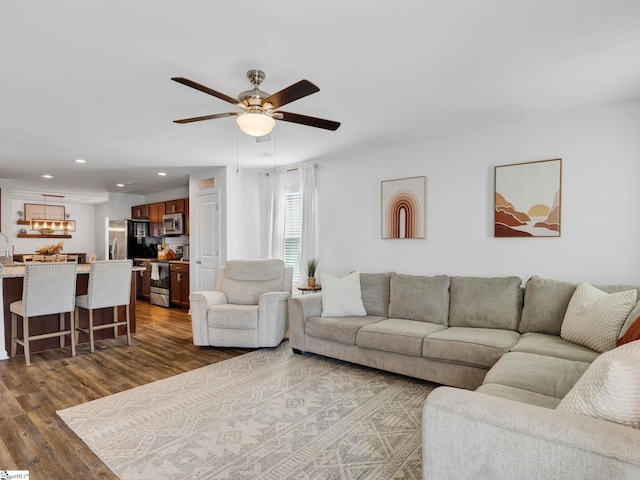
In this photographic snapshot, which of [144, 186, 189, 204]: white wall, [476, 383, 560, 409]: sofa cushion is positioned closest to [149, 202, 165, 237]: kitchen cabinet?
[144, 186, 189, 204]: white wall

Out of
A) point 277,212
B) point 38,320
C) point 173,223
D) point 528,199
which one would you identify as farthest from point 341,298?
point 173,223

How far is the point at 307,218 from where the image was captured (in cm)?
520

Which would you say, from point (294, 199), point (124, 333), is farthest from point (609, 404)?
point (124, 333)

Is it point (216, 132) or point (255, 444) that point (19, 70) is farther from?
point (255, 444)

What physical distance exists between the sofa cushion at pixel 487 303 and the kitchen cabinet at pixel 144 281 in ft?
20.6

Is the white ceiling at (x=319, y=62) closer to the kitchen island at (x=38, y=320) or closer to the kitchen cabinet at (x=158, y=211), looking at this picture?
the kitchen island at (x=38, y=320)

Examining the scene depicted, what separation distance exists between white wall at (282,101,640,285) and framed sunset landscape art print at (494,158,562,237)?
0.23ft

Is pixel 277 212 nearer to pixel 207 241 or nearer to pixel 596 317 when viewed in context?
pixel 207 241

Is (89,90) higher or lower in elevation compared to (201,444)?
higher

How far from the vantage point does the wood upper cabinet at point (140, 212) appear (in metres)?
7.96

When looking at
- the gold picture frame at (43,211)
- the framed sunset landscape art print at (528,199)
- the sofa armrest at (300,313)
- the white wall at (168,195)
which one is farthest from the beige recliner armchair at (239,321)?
the gold picture frame at (43,211)

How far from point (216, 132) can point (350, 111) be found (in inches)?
59.0

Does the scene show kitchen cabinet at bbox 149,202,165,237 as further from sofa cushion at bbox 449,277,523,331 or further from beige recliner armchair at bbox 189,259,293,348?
sofa cushion at bbox 449,277,523,331

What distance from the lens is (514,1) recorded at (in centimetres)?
177
